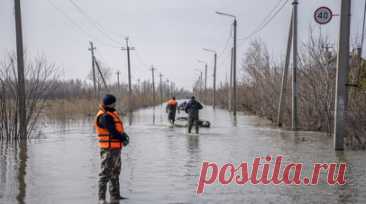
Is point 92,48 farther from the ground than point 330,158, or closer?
farther from the ground

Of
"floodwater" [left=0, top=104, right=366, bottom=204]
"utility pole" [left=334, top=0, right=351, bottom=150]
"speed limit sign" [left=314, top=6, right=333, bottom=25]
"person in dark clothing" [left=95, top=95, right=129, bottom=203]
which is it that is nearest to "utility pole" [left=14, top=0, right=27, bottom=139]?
"floodwater" [left=0, top=104, right=366, bottom=204]

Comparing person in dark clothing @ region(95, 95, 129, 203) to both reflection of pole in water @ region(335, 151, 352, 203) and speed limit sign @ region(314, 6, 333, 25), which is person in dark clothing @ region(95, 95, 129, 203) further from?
speed limit sign @ region(314, 6, 333, 25)

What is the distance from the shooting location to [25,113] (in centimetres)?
1803

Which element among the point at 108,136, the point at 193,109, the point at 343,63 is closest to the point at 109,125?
the point at 108,136

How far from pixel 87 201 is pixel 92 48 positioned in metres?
50.2

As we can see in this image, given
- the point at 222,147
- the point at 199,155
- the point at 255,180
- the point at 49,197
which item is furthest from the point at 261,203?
the point at 222,147

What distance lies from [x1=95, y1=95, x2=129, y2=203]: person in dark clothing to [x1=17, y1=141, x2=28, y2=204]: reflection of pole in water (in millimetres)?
1400

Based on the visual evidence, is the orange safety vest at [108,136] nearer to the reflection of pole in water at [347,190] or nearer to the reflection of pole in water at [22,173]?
the reflection of pole in water at [22,173]

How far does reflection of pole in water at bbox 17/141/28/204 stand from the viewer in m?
8.30

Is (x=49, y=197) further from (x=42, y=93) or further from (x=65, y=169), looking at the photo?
(x=42, y=93)

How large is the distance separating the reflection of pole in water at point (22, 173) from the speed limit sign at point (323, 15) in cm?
958

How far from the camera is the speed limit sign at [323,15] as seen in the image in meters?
15.6

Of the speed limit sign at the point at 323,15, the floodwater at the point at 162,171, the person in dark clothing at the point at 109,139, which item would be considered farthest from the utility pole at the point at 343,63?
the person in dark clothing at the point at 109,139

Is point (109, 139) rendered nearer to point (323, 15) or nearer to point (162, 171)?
point (162, 171)
